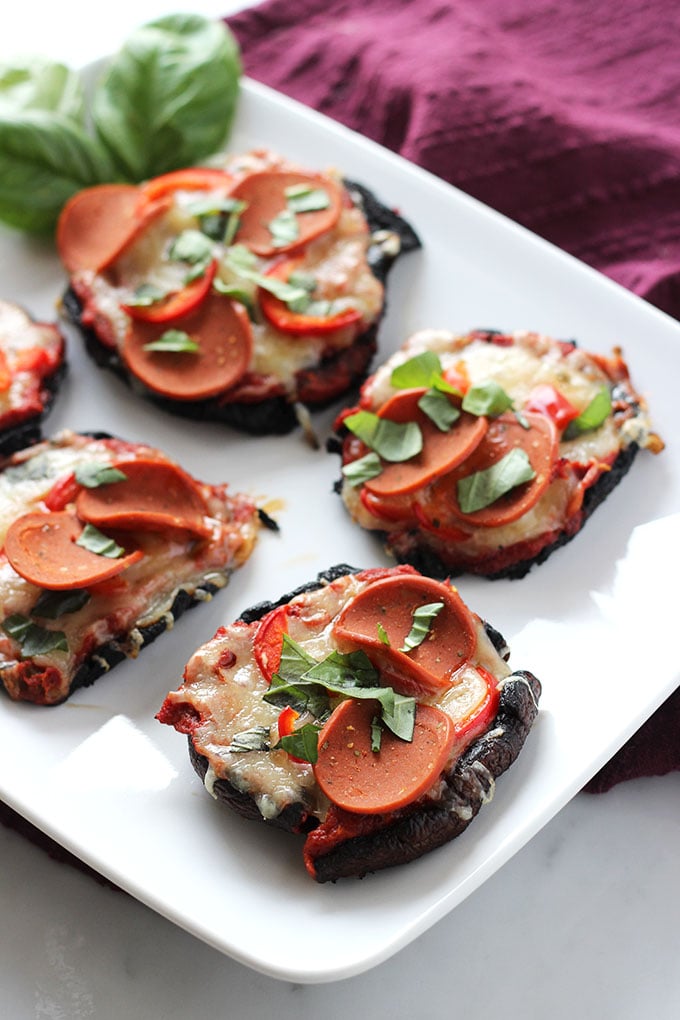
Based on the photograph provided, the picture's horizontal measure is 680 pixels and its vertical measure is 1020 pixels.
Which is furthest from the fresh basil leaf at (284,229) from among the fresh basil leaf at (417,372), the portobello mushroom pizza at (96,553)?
the portobello mushroom pizza at (96,553)

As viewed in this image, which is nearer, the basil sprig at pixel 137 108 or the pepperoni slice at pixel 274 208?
the pepperoni slice at pixel 274 208

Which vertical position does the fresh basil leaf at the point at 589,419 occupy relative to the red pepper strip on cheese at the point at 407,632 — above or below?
above

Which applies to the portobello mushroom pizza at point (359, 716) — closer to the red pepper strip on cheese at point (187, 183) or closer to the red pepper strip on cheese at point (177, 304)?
the red pepper strip on cheese at point (177, 304)

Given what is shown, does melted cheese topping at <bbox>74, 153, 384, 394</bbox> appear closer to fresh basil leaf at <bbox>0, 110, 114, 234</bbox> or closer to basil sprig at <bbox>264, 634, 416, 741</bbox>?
fresh basil leaf at <bbox>0, 110, 114, 234</bbox>

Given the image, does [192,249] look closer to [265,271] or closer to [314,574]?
[265,271]

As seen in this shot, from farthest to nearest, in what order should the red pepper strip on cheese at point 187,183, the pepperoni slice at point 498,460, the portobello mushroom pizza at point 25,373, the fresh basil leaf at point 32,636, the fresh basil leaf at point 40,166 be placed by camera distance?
the fresh basil leaf at point 40,166 → the red pepper strip on cheese at point 187,183 → the portobello mushroom pizza at point 25,373 → the pepperoni slice at point 498,460 → the fresh basil leaf at point 32,636

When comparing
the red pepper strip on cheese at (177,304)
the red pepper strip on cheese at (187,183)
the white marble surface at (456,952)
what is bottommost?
the white marble surface at (456,952)

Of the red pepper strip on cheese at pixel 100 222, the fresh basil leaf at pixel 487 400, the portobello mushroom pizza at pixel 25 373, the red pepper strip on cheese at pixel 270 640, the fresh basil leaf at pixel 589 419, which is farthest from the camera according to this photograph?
the red pepper strip on cheese at pixel 100 222

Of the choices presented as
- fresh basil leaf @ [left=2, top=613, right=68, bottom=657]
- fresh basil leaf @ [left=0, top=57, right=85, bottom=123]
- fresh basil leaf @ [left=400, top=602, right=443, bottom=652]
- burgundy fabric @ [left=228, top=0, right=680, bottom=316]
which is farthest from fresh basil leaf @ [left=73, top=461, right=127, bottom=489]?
burgundy fabric @ [left=228, top=0, right=680, bottom=316]
